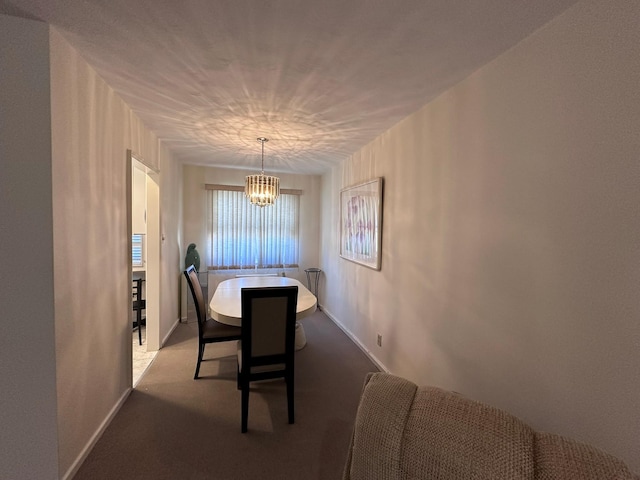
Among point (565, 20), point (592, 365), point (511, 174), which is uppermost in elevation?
point (565, 20)

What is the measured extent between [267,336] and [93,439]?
1.24 meters

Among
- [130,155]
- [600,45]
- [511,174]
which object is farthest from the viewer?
[130,155]

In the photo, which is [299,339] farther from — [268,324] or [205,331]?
[268,324]

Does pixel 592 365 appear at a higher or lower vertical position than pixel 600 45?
lower

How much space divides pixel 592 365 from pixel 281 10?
197cm

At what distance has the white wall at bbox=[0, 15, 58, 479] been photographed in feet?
4.37

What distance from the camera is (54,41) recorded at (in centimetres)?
140

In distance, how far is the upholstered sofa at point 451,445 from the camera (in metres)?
0.70

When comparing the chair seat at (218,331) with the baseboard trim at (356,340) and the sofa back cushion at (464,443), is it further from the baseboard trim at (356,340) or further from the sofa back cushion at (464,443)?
the sofa back cushion at (464,443)

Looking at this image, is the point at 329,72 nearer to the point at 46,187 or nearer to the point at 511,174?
the point at 511,174

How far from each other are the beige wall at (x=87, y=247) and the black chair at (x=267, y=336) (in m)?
0.93

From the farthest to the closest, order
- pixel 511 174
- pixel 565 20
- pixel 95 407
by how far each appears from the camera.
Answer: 1. pixel 95 407
2. pixel 511 174
3. pixel 565 20

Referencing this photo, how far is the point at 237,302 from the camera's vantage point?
2572mm

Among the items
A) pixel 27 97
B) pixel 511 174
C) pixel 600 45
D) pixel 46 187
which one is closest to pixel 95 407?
pixel 46 187
